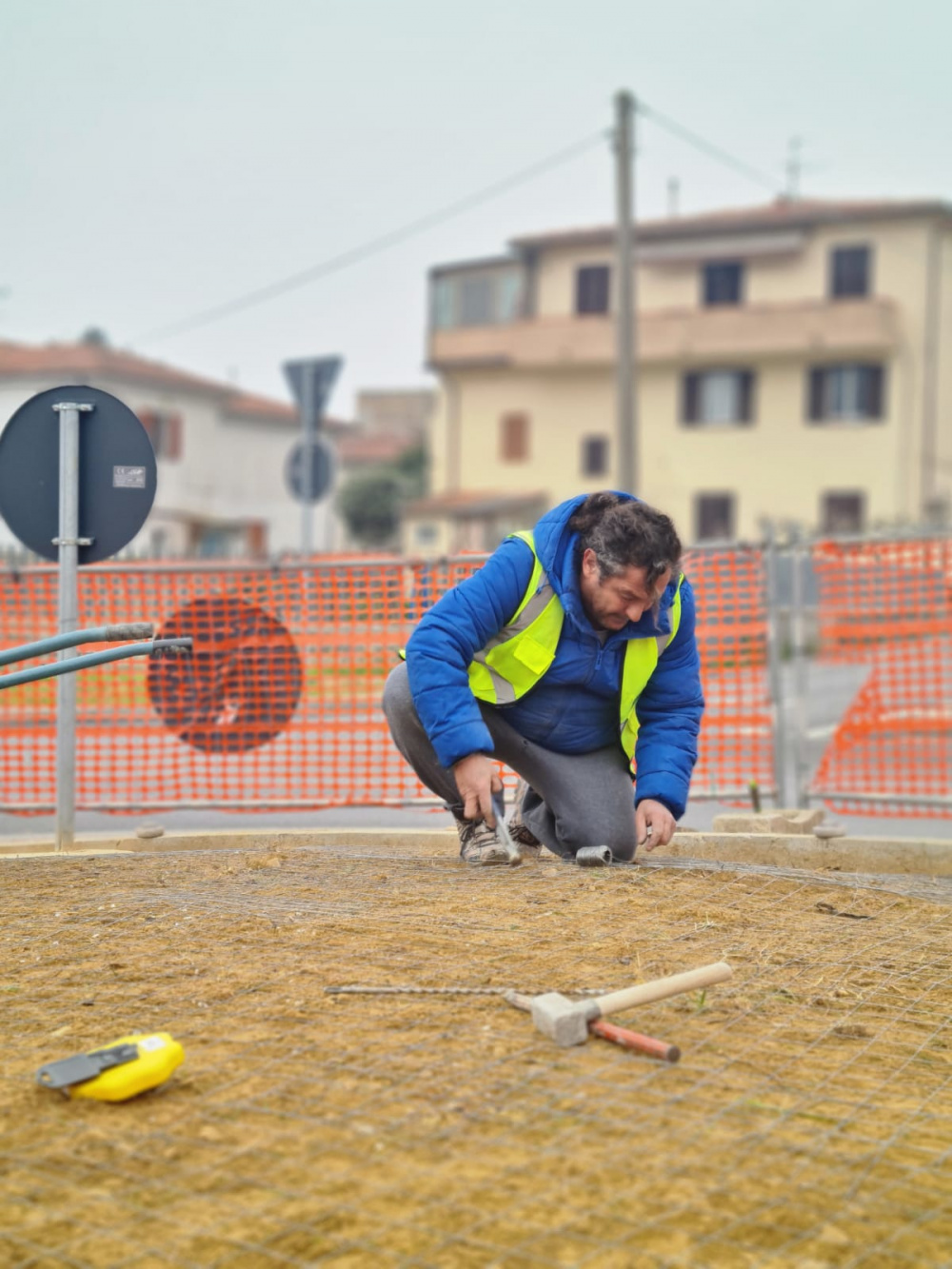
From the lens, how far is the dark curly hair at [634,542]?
181 inches

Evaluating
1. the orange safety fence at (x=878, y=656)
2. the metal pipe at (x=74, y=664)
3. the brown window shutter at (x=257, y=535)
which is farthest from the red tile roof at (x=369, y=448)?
the metal pipe at (x=74, y=664)

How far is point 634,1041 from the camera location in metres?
3.12

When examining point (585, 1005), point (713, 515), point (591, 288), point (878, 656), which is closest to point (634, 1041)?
point (585, 1005)

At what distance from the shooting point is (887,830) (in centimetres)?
820

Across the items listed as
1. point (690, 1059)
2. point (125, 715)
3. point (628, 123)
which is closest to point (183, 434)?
point (628, 123)

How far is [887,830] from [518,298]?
3691 cm

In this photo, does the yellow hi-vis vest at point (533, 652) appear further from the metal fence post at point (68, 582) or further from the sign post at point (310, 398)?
the sign post at point (310, 398)

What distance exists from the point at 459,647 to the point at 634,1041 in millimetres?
1915

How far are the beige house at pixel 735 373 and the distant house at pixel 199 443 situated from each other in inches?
282

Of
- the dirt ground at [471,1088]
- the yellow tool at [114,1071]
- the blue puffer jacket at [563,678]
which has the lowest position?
the dirt ground at [471,1088]

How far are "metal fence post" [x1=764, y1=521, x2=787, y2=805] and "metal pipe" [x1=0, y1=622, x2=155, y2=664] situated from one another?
494cm

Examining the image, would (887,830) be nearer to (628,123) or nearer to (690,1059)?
(690,1059)

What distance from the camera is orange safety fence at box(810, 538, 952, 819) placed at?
8617 millimetres

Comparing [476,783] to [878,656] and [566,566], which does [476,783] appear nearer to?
[566,566]
